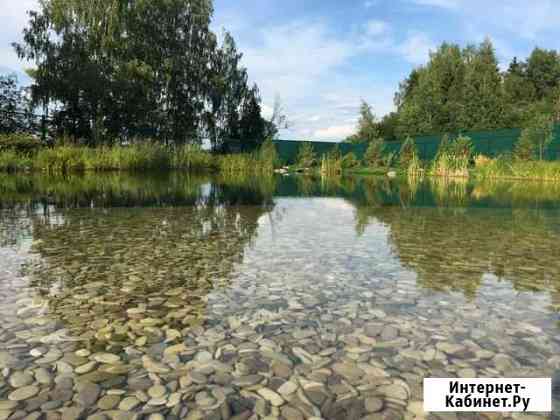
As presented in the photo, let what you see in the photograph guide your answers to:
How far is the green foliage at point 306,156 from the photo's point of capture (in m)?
26.8

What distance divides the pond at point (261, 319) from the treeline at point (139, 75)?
63.2ft

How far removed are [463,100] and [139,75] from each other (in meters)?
23.8

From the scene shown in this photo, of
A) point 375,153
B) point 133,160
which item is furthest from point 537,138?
point 133,160

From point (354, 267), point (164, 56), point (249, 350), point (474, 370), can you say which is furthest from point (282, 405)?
point (164, 56)

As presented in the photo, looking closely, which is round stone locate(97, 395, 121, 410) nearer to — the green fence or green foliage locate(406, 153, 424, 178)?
the green fence

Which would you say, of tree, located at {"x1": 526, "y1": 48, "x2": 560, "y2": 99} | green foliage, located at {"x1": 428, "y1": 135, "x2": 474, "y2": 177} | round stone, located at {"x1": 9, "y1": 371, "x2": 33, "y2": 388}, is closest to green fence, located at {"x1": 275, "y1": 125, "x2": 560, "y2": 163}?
green foliage, located at {"x1": 428, "y1": 135, "x2": 474, "y2": 177}

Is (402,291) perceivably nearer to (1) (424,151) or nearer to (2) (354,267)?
(2) (354,267)

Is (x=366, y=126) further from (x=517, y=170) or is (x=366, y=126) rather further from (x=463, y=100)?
(x=517, y=170)

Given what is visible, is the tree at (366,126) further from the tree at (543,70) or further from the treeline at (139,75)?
the tree at (543,70)

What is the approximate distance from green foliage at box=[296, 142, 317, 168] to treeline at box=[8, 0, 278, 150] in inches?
118

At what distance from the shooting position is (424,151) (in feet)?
78.9

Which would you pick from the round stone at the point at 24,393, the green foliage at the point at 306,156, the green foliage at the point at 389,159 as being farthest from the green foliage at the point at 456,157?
the round stone at the point at 24,393

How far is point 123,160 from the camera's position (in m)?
19.5

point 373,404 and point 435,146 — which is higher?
point 435,146
